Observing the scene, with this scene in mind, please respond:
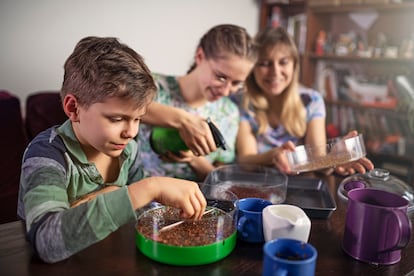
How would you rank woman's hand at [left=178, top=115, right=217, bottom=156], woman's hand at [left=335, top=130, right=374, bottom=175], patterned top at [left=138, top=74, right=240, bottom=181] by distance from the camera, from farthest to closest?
patterned top at [left=138, top=74, right=240, bottom=181] → woman's hand at [left=335, top=130, right=374, bottom=175] → woman's hand at [left=178, top=115, right=217, bottom=156]

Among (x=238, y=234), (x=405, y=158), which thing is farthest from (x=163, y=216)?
(x=405, y=158)

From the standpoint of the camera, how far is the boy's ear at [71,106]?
86 cm

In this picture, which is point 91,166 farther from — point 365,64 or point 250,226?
point 365,64

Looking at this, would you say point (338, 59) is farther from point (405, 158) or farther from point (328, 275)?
point (328, 275)

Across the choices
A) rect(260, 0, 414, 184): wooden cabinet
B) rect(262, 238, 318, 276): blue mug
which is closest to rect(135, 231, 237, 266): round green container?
rect(262, 238, 318, 276): blue mug

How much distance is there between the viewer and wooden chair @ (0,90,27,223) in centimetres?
150

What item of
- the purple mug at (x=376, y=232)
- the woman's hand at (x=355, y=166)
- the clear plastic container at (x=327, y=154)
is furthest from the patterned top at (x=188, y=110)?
the purple mug at (x=376, y=232)

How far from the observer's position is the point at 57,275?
649mm

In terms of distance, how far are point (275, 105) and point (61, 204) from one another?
49.6 inches

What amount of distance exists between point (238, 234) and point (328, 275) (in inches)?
7.5

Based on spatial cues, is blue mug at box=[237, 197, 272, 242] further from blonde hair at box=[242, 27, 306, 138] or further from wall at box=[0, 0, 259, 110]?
wall at box=[0, 0, 259, 110]

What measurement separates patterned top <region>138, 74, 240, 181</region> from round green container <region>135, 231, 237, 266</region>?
26.0 inches

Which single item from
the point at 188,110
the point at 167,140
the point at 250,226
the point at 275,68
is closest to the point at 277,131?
the point at 275,68

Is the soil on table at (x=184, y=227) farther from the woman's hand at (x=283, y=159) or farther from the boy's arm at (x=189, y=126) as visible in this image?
the woman's hand at (x=283, y=159)
